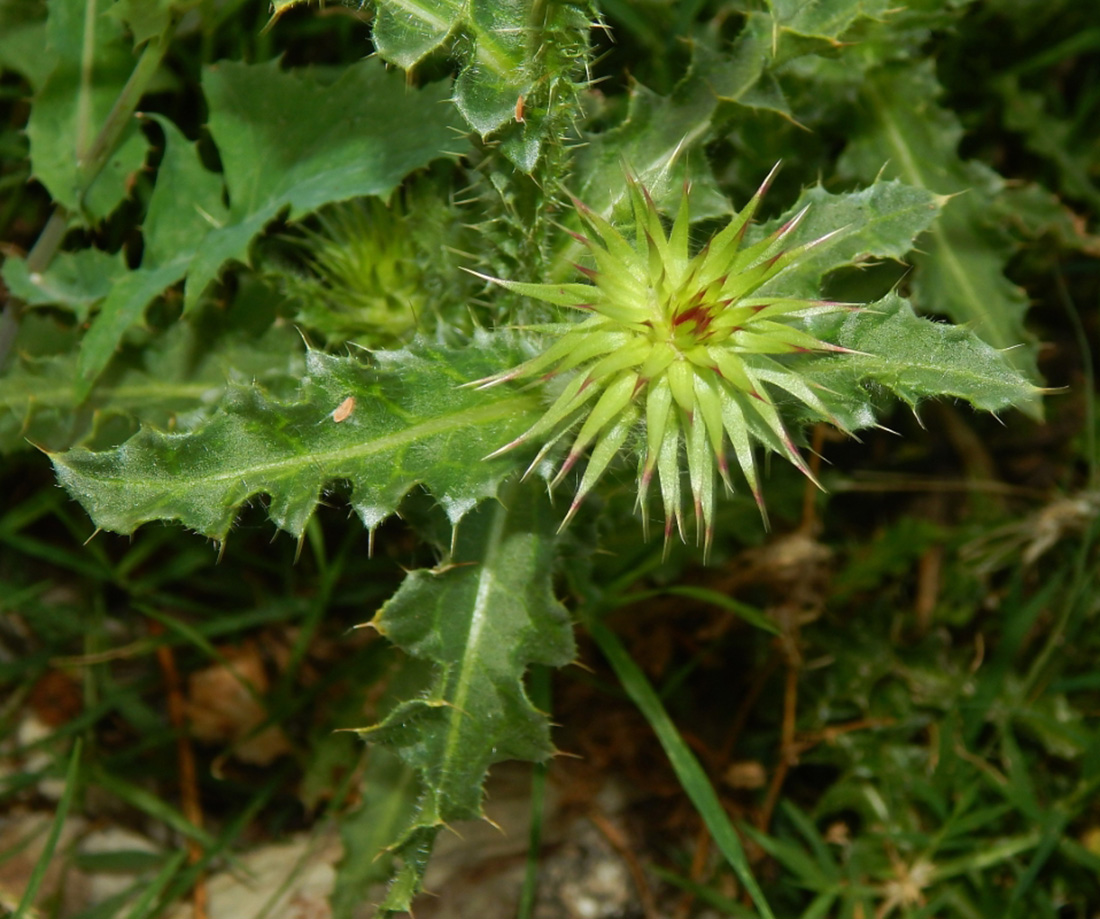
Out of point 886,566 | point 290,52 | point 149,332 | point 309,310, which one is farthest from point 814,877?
point 290,52

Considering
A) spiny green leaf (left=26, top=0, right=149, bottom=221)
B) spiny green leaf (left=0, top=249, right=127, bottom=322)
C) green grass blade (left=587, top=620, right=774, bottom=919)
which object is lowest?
green grass blade (left=587, top=620, right=774, bottom=919)

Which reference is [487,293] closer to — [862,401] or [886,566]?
[862,401]

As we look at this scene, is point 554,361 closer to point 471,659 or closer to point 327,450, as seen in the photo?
point 327,450

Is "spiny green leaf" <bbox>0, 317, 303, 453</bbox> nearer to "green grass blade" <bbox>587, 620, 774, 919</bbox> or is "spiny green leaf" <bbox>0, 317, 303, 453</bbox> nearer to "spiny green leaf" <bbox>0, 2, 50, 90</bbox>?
"spiny green leaf" <bbox>0, 2, 50, 90</bbox>

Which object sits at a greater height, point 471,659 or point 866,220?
point 866,220

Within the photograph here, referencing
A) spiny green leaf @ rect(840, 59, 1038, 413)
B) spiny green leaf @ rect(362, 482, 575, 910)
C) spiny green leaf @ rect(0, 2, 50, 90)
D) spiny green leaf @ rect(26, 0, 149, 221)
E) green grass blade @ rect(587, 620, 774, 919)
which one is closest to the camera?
spiny green leaf @ rect(362, 482, 575, 910)

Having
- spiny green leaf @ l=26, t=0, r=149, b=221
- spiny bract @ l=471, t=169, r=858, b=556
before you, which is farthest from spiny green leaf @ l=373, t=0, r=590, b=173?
spiny green leaf @ l=26, t=0, r=149, b=221

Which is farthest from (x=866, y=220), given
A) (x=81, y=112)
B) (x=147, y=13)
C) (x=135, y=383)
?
(x=81, y=112)

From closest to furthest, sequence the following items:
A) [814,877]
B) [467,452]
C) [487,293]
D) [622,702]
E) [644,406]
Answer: [644,406], [467,452], [487,293], [814,877], [622,702]
